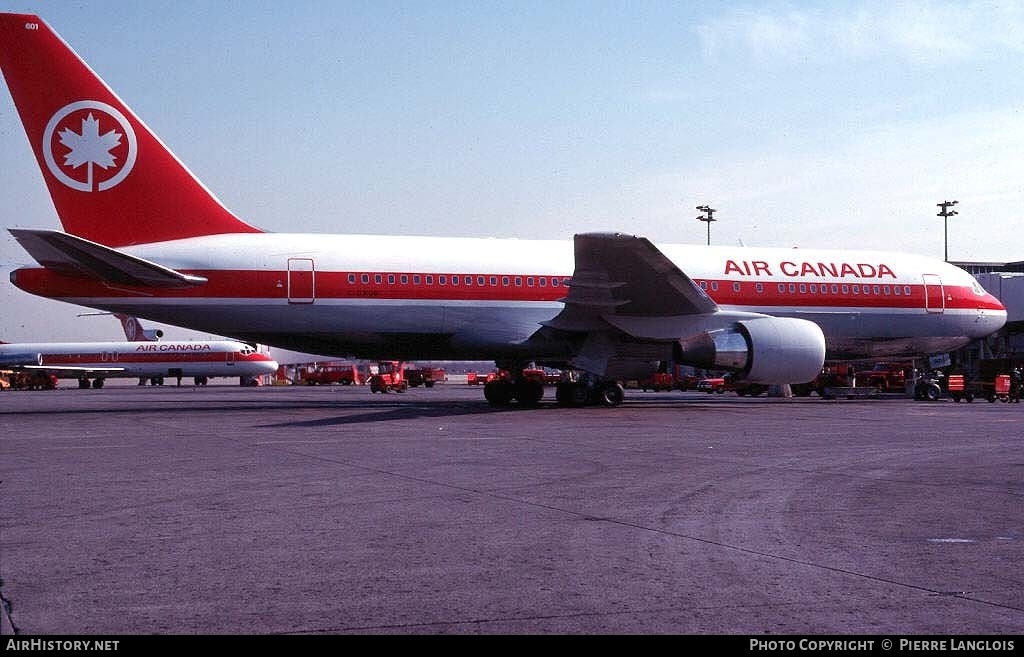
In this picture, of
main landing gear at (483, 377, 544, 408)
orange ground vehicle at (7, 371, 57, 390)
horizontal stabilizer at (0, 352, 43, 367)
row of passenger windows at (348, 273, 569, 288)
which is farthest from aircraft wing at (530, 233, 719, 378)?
horizontal stabilizer at (0, 352, 43, 367)

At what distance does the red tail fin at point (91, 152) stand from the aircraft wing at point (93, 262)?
Result: 5.07 ft

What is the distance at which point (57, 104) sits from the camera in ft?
73.3

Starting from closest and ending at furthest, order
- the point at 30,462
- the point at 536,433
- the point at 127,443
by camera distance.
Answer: the point at 30,462
the point at 127,443
the point at 536,433

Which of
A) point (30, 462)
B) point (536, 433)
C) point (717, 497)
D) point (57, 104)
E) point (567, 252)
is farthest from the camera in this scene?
point (567, 252)

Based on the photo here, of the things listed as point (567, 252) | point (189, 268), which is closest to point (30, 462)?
point (189, 268)

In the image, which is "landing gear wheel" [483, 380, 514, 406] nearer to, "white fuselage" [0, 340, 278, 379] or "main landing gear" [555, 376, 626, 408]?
"main landing gear" [555, 376, 626, 408]

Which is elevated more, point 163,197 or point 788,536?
point 163,197

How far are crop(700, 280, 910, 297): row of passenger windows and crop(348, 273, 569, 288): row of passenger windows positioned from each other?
4.45 m

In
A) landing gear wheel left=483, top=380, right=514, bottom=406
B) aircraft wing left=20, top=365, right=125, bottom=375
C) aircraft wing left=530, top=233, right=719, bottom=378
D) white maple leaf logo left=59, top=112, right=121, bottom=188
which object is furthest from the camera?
aircraft wing left=20, top=365, right=125, bottom=375

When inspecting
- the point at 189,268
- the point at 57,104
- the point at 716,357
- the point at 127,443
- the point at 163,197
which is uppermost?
the point at 57,104

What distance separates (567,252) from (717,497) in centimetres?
1807

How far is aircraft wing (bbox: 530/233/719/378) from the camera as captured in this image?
70.2 feet

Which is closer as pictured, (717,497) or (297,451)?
(717,497)

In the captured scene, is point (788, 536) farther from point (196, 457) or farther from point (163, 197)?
point (163, 197)
